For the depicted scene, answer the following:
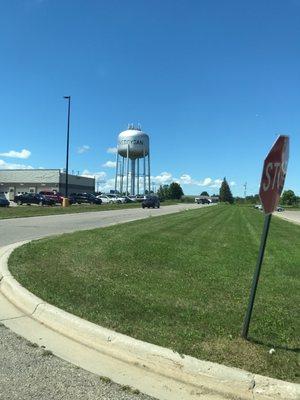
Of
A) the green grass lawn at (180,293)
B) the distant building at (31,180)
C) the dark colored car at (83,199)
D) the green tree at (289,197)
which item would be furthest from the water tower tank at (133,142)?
the green grass lawn at (180,293)

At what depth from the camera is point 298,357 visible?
18.0ft

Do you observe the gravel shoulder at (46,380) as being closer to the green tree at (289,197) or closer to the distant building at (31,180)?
the distant building at (31,180)

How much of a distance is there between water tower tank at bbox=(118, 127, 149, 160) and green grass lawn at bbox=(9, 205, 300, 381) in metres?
115

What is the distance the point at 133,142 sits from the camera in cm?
12900

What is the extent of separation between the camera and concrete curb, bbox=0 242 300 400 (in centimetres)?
475

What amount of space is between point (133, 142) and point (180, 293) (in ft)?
399

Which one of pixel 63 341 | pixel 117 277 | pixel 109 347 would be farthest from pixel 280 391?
pixel 117 277

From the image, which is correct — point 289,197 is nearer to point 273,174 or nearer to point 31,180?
point 31,180

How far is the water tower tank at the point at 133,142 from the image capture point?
423ft

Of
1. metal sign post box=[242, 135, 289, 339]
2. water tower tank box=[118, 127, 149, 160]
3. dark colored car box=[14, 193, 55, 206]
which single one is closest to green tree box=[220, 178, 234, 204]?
water tower tank box=[118, 127, 149, 160]

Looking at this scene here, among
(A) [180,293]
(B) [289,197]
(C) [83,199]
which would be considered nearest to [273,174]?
(A) [180,293]

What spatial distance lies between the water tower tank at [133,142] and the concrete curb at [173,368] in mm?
122955

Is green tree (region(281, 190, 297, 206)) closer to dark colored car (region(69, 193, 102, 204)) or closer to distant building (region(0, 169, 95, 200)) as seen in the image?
distant building (region(0, 169, 95, 200))

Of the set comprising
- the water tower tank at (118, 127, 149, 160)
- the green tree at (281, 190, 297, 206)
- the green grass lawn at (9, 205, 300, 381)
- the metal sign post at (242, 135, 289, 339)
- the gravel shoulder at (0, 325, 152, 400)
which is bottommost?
the gravel shoulder at (0, 325, 152, 400)
